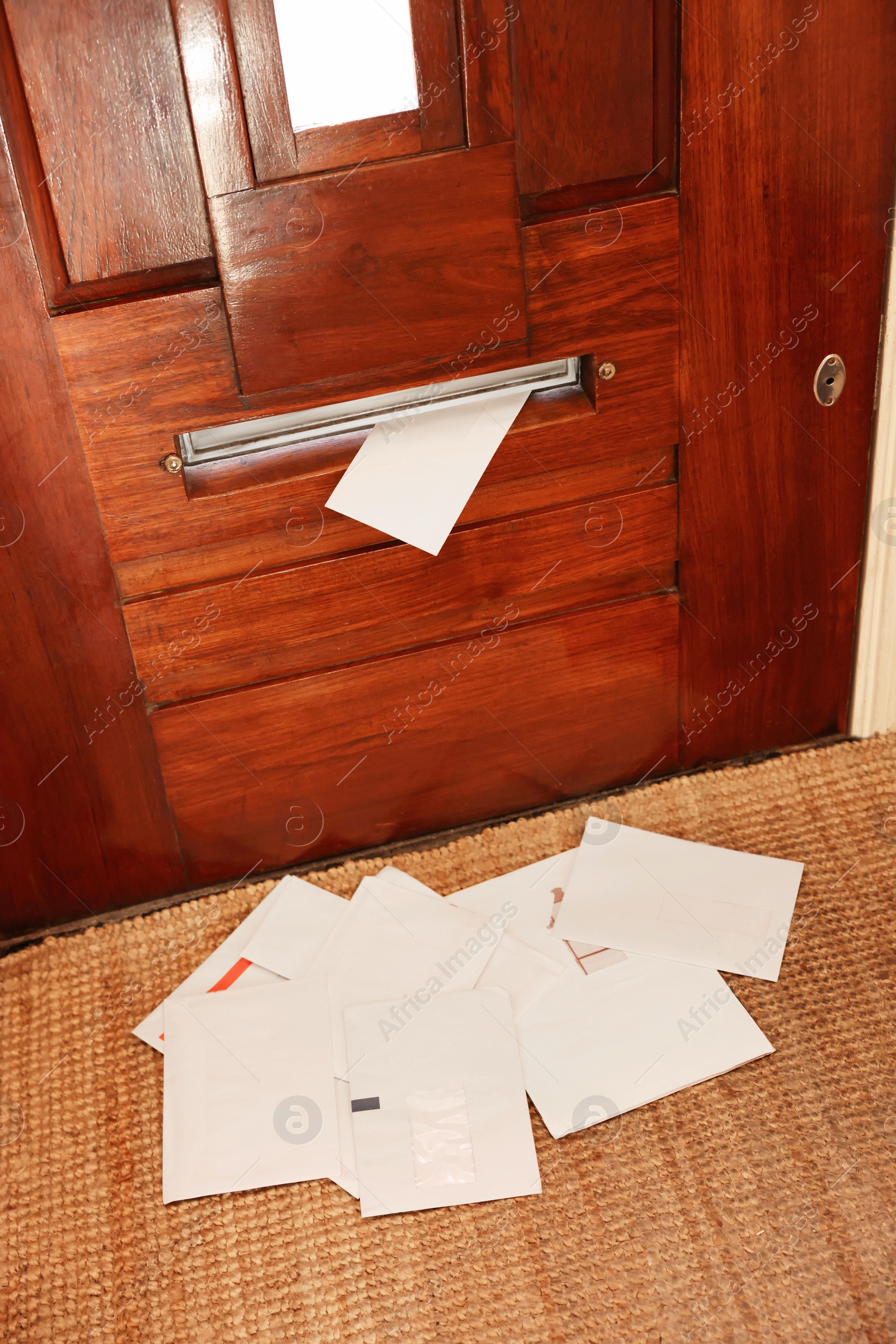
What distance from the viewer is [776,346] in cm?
114

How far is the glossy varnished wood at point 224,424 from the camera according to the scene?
976 mm

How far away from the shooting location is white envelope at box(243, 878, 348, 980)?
1184 millimetres

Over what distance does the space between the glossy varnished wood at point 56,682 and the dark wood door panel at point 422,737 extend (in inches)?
2.1

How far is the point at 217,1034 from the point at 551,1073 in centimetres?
34

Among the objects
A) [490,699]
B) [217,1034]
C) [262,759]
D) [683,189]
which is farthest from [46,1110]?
[683,189]

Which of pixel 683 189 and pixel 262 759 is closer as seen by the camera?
pixel 683 189

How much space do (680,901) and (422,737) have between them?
1.14 ft

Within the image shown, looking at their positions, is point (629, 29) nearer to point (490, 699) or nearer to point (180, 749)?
point (490, 699)

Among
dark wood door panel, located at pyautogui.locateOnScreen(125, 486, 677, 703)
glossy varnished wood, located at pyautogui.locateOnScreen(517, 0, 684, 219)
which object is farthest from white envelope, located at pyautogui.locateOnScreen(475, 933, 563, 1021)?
glossy varnished wood, located at pyautogui.locateOnScreen(517, 0, 684, 219)

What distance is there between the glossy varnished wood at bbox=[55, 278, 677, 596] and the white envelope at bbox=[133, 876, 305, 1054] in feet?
1.34

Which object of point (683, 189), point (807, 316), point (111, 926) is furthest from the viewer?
point (111, 926)

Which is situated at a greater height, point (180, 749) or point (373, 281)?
point (373, 281)

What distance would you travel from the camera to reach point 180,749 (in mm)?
1189

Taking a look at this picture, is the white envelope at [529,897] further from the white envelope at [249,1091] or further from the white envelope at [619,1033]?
the white envelope at [249,1091]
